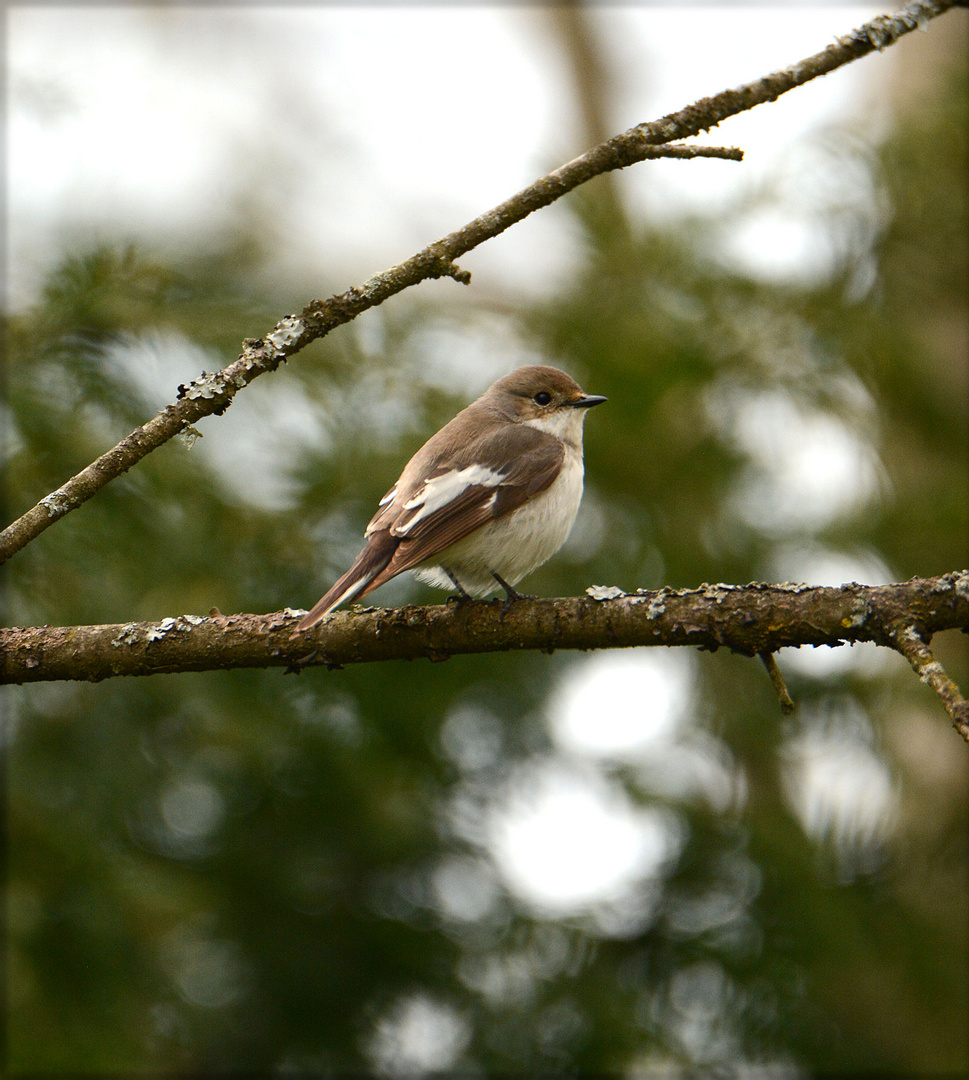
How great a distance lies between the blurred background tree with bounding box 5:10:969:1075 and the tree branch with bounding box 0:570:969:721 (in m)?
1.13

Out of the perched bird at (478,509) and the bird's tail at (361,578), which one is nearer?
the bird's tail at (361,578)

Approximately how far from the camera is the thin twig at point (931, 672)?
1.63m

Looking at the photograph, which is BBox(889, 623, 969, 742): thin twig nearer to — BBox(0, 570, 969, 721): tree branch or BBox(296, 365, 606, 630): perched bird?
BBox(0, 570, 969, 721): tree branch

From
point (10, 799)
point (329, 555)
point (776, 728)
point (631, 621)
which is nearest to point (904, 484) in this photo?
point (776, 728)

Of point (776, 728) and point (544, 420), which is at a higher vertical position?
point (544, 420)

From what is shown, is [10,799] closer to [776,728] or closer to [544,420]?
[544,420]

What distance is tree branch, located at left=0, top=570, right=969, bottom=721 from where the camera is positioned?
6.59ft

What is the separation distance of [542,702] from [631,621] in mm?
2144

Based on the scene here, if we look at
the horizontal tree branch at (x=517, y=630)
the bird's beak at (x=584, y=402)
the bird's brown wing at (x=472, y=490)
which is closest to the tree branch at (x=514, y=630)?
the horizontal tree branch at (x=517, y=630)

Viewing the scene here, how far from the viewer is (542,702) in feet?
14.2

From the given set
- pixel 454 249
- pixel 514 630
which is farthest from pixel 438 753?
pixel 454 249

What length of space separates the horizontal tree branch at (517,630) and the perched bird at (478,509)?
1.73 ft

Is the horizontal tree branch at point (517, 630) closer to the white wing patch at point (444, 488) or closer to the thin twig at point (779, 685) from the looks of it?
the thin twig at point (779, 685)

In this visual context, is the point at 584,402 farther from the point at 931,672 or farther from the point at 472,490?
the point at 931,672
